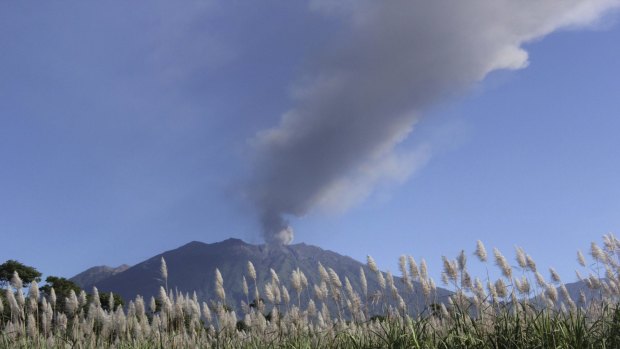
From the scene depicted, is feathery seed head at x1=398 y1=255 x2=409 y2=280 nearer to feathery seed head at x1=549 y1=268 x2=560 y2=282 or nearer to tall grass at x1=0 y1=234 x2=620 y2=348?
tall grass at x1=0 y1=234 x2=620 y2=348

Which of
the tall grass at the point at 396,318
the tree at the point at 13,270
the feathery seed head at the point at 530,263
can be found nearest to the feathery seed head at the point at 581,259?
the tall grass at the point at 396,318

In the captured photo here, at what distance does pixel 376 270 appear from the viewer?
1173 cm

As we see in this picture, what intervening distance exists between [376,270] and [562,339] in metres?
4.51

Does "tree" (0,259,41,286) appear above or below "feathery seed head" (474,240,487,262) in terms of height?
above

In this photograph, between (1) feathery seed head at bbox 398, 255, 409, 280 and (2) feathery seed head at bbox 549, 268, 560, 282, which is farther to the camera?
(2) feathery seed head at bbox 549, 268, 560, 282

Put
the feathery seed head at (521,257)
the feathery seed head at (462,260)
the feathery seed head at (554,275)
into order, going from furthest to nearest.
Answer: the feathery seed head at (554,275) < the feathery seed head at (521,257) < the feathery seed head at (462,260)

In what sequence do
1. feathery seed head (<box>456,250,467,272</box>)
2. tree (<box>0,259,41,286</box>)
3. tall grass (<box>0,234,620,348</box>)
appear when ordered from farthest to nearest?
tree (<box>0,259,41,286</box>), feathery seed head (<box>456,250,467,272</box>), tall grass (<box>0,234,620,348</box>)

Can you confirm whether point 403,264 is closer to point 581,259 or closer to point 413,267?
point 413,267

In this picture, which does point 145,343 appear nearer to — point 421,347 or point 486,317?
point 421,347

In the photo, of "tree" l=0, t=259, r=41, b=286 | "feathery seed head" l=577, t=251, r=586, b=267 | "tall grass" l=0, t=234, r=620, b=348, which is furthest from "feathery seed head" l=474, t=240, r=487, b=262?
"tree" l=0, t=259, r=41, b=286

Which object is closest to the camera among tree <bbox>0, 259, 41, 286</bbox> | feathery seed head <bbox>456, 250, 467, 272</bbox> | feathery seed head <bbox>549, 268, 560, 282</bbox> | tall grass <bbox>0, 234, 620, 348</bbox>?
tall grass <bbox>0, 234, 620, 348</bbox>

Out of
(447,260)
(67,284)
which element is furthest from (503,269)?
(67,284)

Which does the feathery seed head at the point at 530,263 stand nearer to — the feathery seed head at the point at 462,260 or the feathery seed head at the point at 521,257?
the feathery seed head at the point at 521,257

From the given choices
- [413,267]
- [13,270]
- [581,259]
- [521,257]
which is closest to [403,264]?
[413,267]
